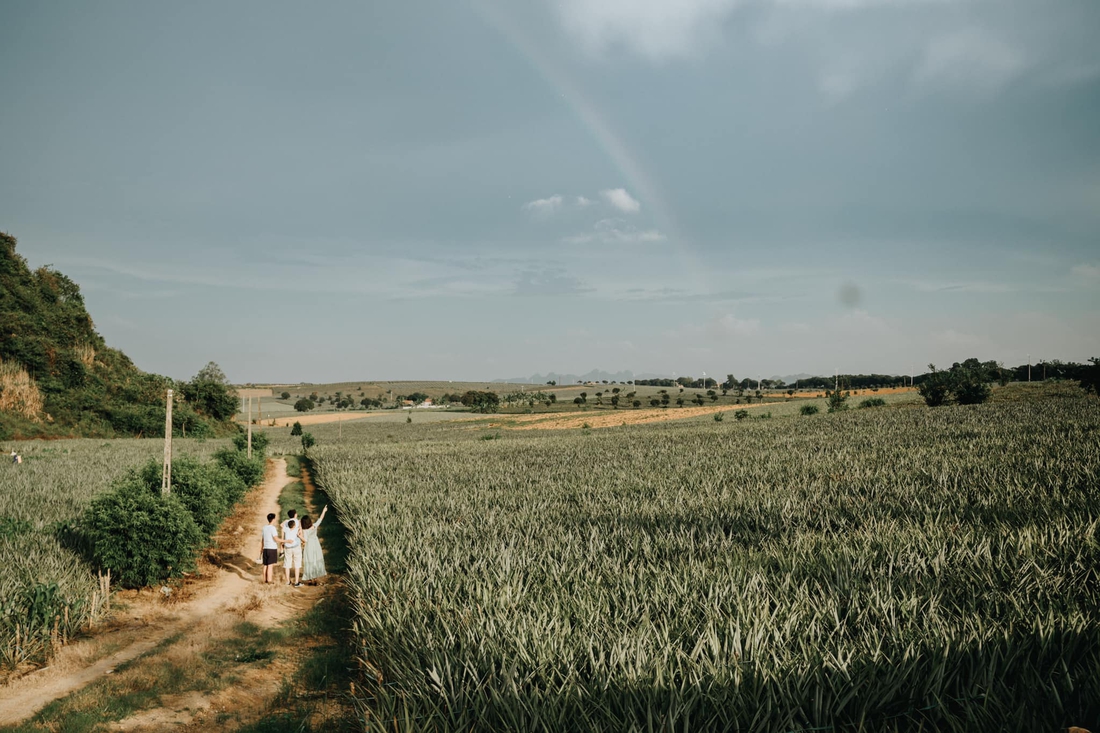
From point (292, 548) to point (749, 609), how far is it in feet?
30.8

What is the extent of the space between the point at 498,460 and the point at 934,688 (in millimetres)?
19992

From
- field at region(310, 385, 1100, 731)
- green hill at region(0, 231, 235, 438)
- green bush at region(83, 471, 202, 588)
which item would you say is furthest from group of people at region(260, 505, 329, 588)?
green hill at region(0, 231, 235, 438)

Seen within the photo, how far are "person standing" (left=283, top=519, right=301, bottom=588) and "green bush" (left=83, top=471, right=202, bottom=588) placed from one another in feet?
5.34

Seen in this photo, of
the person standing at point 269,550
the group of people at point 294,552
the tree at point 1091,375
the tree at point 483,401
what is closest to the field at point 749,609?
the group of people at point 294,552

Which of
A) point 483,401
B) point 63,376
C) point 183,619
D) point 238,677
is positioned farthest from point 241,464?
point 483,401

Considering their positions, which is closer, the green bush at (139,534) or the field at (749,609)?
the field at (749,609)

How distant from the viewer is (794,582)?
18.4 feet

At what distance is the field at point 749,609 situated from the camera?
360cm

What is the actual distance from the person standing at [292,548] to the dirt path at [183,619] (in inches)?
12.8

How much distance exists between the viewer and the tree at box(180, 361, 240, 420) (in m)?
66.8

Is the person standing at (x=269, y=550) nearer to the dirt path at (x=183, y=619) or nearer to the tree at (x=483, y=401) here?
the dirt path at (x=183, y=619)

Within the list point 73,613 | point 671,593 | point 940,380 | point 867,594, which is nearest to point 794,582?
point 867,594

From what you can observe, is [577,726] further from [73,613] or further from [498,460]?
[498,460]

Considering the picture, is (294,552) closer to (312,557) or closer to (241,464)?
(312,557)
